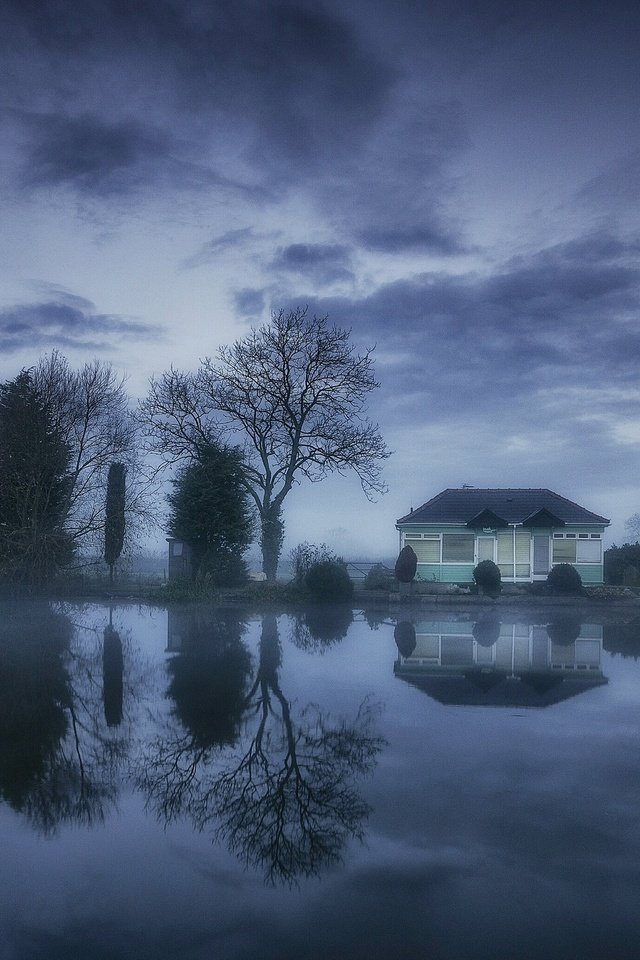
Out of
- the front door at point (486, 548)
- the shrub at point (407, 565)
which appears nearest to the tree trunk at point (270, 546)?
the shrub at point (407, 565)

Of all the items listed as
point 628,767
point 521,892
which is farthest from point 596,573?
point 521,892

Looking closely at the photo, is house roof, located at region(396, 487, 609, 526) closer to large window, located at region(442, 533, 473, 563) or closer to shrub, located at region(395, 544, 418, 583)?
large window, located at region(442, 533, 473, 563)

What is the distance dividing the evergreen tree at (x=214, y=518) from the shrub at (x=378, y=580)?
18.0 feet

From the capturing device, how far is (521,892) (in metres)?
4.37

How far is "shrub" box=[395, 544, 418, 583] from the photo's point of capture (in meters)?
31.1

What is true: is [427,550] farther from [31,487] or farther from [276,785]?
[276,785]

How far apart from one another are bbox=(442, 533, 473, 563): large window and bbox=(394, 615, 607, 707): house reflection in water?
51.1 ft

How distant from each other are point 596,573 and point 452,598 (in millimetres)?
9993

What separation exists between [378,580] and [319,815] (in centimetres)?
2857

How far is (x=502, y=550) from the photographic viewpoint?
1417 inches

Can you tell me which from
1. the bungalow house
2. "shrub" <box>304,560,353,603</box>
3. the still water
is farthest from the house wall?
the still water

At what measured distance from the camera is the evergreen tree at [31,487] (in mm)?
27391

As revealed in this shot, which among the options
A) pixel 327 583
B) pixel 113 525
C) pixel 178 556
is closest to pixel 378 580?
pixel 327 583

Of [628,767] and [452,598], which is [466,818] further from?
[452,598]
